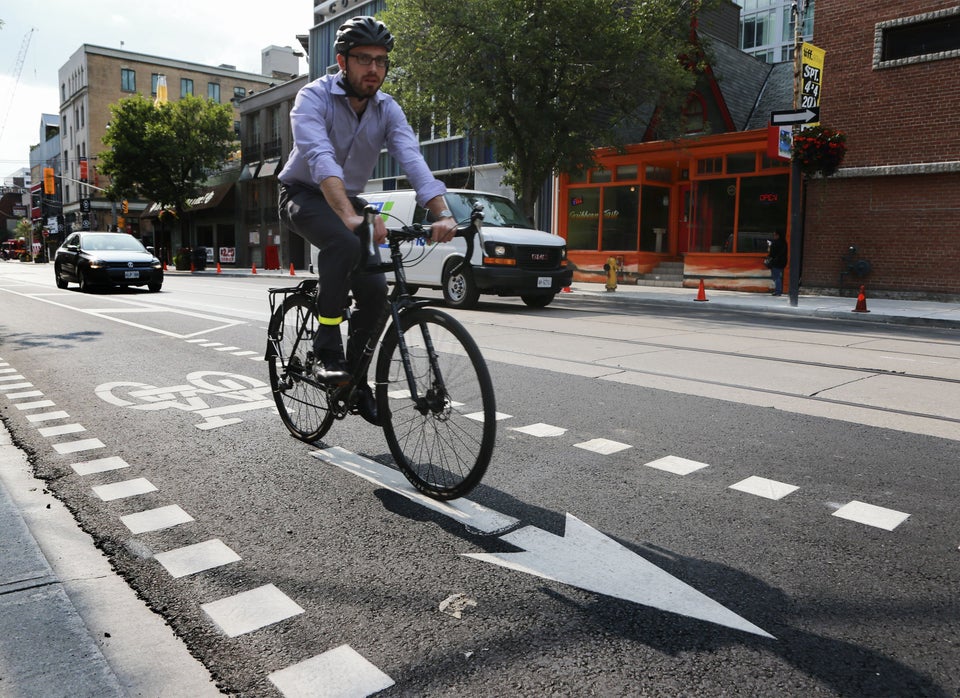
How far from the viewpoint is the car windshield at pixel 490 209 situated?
554 inches

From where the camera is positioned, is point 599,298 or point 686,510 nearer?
point 686,510

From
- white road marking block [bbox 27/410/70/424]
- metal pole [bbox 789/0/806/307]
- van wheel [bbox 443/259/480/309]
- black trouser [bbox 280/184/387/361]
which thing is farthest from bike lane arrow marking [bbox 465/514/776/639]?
metal pole [bbox 789/0/806/307]

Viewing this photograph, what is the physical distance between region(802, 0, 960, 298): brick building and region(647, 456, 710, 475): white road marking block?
16824mm

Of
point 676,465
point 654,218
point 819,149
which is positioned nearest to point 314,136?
point 676,465

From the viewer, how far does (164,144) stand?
152ft

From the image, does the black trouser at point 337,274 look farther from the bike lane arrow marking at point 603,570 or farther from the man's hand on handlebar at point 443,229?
the bike lane arrow marking at point 603,570

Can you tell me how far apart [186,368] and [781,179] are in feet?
61.5

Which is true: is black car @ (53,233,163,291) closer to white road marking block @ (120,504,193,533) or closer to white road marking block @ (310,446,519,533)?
white road marking block @ (310,446,519,533)

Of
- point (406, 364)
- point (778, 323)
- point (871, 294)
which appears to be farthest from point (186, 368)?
point (871, 294)

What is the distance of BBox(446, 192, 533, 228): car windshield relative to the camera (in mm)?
14078

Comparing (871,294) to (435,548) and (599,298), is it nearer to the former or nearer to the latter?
(599,298)

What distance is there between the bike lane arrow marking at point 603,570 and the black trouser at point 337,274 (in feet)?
4.54

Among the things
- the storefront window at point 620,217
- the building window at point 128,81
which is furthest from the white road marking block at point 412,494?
the building window at point 128,81

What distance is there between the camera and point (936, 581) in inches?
108
